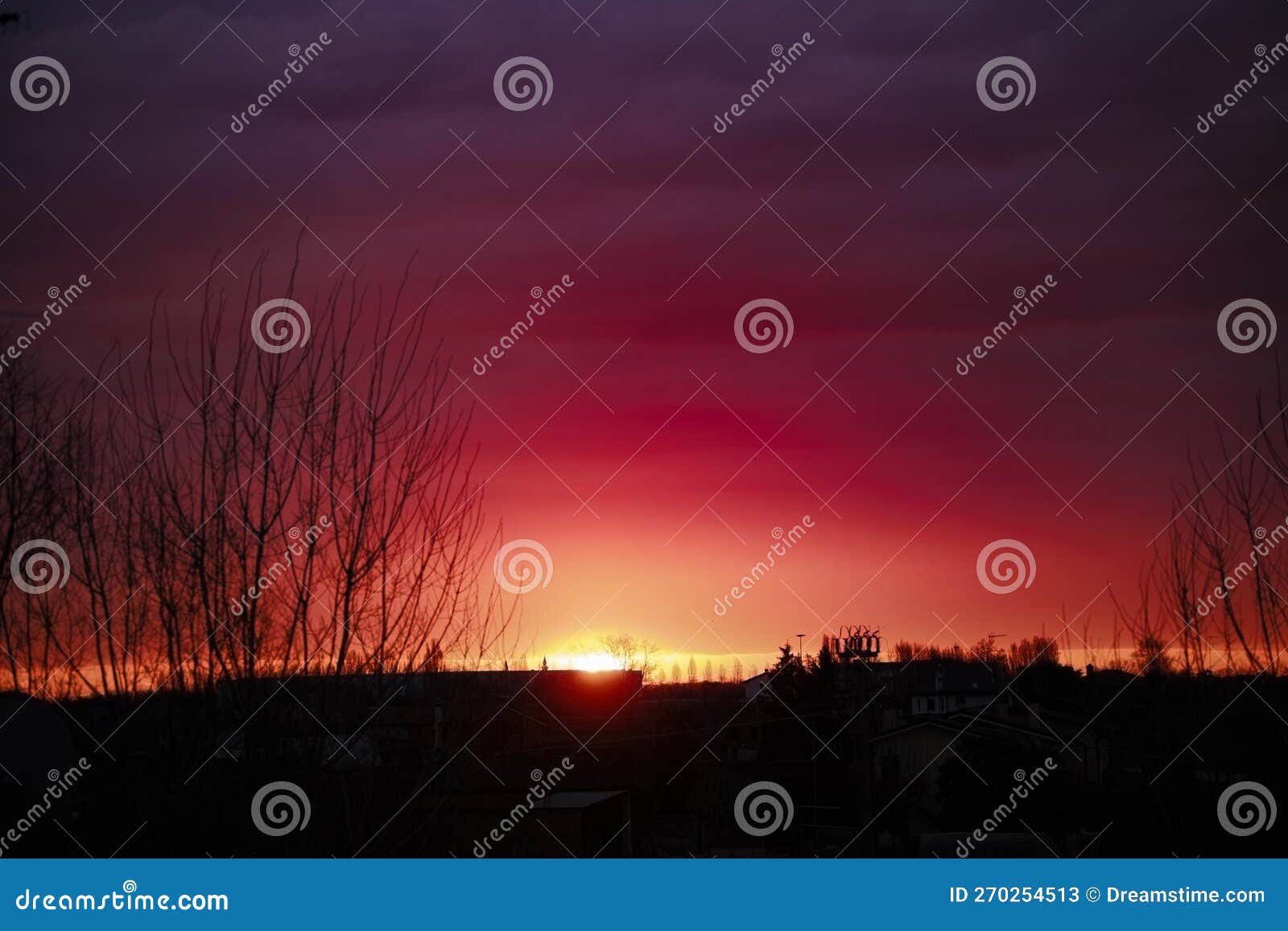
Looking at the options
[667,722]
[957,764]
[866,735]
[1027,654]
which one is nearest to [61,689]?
[866,735]

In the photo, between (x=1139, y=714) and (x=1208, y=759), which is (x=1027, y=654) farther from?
(x=1208, y=759)

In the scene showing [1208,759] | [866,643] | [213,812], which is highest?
[866,643]

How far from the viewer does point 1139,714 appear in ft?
37.4

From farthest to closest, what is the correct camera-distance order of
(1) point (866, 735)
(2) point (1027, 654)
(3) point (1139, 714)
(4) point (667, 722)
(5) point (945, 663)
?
(5) point (945, 663), (4) point (667, 722), (2) point (1027, 654), (1) point (866, 735), (3) point (1139, 714)

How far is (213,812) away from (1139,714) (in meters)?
8.31

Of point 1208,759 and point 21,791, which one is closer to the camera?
point 21,791

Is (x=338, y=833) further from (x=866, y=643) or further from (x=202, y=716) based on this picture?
(x=866, y=643)

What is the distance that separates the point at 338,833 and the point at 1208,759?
6823 mm

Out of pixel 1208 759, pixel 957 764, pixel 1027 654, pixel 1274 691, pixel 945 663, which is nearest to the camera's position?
pixel 1274 691

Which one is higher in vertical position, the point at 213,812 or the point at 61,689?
the point at 61,689

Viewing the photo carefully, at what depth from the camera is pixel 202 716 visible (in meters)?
8.27

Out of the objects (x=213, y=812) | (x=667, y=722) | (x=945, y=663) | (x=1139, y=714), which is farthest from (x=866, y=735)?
(x=945, y=663)

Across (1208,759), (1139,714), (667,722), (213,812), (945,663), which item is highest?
(945,663)

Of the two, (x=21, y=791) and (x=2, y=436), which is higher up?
(x=2, y=436)
